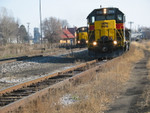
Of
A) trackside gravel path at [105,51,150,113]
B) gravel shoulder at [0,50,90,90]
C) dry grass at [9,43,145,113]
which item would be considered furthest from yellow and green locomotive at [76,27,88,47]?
trackside gravel path at [105,51,150,113]

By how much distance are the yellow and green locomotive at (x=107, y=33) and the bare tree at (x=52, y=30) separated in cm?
4540

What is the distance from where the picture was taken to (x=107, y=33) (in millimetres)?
15344

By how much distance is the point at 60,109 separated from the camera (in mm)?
4648

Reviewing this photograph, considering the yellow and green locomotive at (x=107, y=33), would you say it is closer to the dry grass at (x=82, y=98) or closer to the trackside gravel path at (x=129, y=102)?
the dry grass at (x=82, y=98)

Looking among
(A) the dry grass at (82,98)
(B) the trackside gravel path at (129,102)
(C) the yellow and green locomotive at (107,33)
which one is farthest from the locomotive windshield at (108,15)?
(B) the trackside gravel path at (129,102)

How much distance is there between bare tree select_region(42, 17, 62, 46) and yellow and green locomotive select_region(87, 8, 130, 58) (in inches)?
1787

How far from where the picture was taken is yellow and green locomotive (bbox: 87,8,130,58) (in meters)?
15.3

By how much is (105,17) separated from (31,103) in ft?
38.2

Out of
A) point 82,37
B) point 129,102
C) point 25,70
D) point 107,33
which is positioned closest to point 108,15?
point 107,33

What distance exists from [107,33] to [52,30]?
53.1 m

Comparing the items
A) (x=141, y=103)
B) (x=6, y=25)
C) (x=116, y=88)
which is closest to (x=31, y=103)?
(x=141, y=103)

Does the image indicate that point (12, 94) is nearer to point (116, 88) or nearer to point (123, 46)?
point (116, 88)

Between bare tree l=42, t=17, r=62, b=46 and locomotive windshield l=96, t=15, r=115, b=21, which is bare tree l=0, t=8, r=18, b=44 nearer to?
bare tree l=42, t=17, r=62, b=46

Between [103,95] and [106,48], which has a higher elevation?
[106,48]
